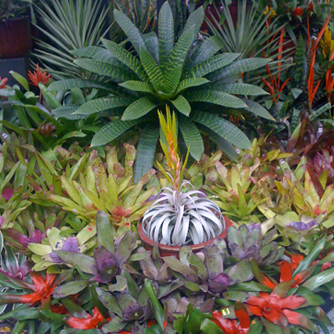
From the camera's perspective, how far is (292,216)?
150 cm

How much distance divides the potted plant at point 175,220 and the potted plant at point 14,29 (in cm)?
186

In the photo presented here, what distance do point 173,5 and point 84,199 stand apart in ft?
6.08

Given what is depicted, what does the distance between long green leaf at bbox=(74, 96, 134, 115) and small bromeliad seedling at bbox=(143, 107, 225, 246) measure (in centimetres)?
65

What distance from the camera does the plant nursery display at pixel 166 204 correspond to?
1114mm

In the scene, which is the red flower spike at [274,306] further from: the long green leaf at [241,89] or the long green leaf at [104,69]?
the long green leaf at [104,69]

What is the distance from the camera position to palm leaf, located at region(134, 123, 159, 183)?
1.79 meters

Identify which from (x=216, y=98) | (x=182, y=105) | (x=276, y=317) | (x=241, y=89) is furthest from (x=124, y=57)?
(x=276, y=317)

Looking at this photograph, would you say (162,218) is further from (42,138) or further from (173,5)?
(173,5)

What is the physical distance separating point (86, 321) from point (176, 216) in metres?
0.49

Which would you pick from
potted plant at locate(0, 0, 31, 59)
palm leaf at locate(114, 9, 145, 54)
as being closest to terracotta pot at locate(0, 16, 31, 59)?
potted plant at locate(0, 0, 31, 59)

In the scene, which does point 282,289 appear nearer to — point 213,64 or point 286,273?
point 286,273

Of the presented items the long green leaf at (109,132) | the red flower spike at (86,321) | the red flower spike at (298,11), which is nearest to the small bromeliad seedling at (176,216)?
the red flower spike at (86,321)

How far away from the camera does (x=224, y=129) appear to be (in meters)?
1.84

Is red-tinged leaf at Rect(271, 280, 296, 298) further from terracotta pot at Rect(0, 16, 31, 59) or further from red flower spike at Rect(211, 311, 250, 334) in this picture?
terracotta pot at Rect(0, 16, 31, 59)
